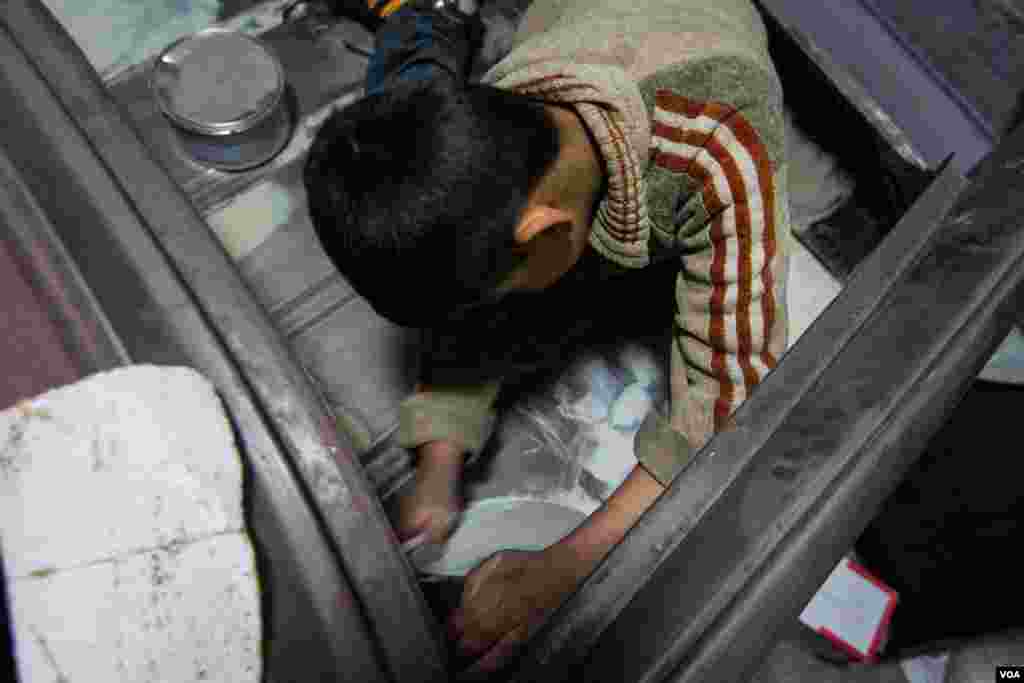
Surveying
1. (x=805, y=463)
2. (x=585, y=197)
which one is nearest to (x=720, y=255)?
(x=585, y=197)

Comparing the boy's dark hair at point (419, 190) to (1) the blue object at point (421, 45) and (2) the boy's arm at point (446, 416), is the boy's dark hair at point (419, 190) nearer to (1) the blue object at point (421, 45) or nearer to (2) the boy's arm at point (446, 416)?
(2) the boy's arm at point (446, 416)

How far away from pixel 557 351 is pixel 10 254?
1.02 m

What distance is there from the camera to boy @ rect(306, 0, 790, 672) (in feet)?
2.73

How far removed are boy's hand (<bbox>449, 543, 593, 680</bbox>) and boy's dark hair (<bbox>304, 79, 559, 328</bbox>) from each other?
15.2 inches

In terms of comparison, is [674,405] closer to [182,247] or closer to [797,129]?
[182,247]

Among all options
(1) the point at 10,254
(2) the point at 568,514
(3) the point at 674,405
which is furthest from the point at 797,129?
(1) the point at 10,254

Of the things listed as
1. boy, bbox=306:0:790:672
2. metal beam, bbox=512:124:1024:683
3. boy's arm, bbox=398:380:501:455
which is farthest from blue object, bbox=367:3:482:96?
metal beam, bbox=512:124:1024:683

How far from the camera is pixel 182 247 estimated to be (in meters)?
0.75

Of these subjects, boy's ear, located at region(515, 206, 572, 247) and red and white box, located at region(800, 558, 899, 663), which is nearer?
boy's ear, located at region(515, 206, 572, 247)

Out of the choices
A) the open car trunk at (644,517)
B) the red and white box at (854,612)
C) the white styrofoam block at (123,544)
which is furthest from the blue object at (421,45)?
the red and white box at (854,612)

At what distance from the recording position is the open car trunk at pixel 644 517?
681 millimetres

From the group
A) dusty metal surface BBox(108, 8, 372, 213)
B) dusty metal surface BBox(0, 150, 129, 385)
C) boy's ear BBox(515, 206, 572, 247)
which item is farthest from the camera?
dusty metal surface BBox(108, 8, 372, 213)

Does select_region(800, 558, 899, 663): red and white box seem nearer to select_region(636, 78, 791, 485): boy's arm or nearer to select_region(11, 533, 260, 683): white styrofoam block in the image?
select_region(636, 78, 791, 485): boy's arm

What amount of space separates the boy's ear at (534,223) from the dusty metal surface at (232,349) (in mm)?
317
